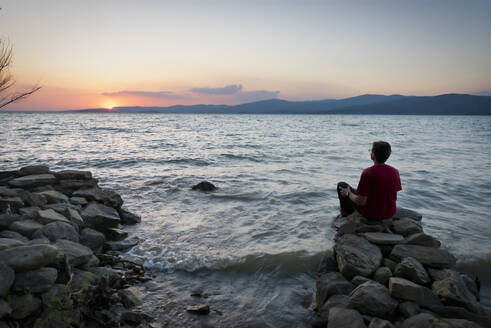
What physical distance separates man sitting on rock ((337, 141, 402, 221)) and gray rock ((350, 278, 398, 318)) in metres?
2.09

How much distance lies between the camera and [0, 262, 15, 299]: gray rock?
333cm

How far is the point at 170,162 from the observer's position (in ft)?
60.6

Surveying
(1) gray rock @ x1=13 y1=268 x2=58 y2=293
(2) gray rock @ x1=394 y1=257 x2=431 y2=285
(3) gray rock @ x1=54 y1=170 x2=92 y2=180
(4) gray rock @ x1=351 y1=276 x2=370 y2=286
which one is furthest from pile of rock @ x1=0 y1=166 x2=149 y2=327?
(2) gray rock @ x1=394 y1=257 x2=431 y2=285

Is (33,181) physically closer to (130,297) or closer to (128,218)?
(128,218)

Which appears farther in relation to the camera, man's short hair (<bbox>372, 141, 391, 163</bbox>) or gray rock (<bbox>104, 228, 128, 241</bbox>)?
gray rock (<bbox>104, 228, 128, 241</bbox>)

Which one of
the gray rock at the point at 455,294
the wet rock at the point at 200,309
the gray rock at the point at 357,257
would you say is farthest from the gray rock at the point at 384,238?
the wet rock at the point at 200,309

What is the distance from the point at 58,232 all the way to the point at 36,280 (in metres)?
1.80

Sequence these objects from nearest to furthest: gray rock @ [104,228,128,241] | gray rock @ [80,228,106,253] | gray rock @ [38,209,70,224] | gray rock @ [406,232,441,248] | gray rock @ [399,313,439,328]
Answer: gray rock @ [399,313,439,328] → gray rock @ [406,232,441,248] → gray rock @ [38,209,70,224] → gray rock @ [80,228,106,253] → gray rock @ [104,228,128,241]

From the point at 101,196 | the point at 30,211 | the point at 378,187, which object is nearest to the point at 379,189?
the point at 378,187

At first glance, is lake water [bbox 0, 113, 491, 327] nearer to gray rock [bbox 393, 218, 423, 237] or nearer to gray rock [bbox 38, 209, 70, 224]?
gray rock [bbox 393, 218, 423, 237]

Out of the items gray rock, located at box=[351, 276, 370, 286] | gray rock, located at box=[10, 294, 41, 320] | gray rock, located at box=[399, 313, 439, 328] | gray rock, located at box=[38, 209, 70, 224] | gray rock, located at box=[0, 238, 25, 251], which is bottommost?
gray rock, located at box=[351, 276, 370, 286]

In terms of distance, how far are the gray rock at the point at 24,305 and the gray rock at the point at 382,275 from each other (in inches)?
179

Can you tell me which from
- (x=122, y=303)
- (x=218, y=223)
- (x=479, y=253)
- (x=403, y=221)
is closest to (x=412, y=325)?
(x=403, y=221)

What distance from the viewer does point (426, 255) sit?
4.51 m
